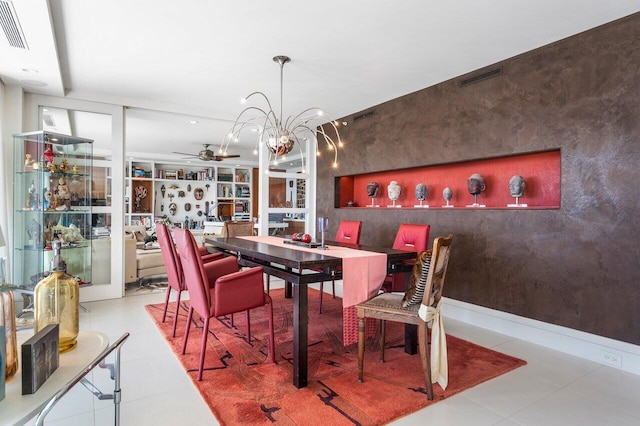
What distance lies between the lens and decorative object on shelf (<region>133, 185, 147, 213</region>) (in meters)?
8.76

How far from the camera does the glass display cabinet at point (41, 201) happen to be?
3967 mm

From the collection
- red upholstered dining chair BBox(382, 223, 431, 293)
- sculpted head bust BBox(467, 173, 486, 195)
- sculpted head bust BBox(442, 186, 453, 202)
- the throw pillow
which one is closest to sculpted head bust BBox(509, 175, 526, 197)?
sculpted head bust BBox(467, 173, 486, 195)

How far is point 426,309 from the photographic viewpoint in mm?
2203

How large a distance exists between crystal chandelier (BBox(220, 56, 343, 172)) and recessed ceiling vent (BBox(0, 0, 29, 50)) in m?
1.59

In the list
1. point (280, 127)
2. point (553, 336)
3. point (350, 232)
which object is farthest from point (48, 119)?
Result: point (553, 336)

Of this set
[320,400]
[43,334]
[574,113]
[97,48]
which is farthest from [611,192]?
[97,48]

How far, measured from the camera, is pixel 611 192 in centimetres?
272

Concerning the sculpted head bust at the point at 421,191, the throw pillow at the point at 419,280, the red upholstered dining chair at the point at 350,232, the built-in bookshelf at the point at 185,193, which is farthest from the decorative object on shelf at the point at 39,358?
the built-in bookshelf at the point at 185,193

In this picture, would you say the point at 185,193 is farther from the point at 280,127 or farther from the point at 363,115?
the point at 280,127

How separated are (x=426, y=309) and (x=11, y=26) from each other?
11.4 feet

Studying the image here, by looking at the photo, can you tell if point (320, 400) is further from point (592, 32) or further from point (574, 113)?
point (592, 32)

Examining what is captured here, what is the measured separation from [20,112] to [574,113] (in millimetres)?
5501

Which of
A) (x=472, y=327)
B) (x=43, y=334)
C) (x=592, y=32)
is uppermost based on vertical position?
(x=592, y=32)

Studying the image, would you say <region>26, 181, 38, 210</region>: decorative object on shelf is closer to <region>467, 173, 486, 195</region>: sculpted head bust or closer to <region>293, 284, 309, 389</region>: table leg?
<region>293, 284, 309, 389</region>: table leg
